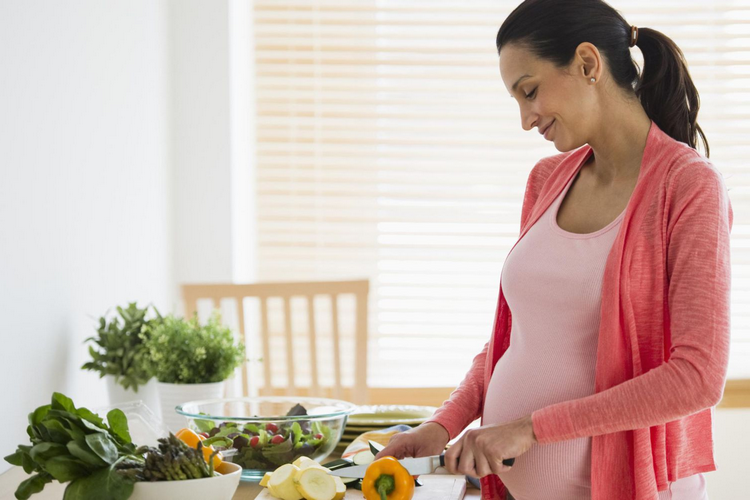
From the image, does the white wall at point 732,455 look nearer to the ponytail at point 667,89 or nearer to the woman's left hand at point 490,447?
the ponytail at point 667,89

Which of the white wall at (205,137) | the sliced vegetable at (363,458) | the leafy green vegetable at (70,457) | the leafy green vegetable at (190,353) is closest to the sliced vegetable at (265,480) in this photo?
the sliced vegetable at (363,458)

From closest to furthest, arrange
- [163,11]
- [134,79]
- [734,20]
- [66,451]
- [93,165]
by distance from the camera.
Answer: [66,451] → [93,165] → [134,79] → [163,11] → [734,20]

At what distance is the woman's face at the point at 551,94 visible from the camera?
107cm

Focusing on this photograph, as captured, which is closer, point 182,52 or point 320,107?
point 182,52

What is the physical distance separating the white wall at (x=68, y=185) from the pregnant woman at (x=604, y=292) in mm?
769

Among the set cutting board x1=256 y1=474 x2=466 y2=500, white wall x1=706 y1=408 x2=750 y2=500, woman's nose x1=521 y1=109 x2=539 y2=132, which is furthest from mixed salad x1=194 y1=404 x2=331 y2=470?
white wall x1=706 y1=408 x2=750 y2=500

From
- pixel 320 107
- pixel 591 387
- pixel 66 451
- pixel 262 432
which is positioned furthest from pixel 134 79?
pixel 591 387

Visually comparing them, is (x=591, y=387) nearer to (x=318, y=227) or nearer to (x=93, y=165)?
(x=93, y=165)

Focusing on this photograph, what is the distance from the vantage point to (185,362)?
61.2 inches

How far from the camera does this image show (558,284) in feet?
3.44

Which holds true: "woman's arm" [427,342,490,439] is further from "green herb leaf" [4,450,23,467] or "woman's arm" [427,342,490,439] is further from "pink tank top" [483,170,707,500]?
"green herb leaf" [4,450,23,467]

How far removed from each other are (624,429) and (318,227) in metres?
1.95

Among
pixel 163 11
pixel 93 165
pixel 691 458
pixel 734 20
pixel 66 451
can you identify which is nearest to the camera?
pixel 66 451

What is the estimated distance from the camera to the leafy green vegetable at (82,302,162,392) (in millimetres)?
1604
